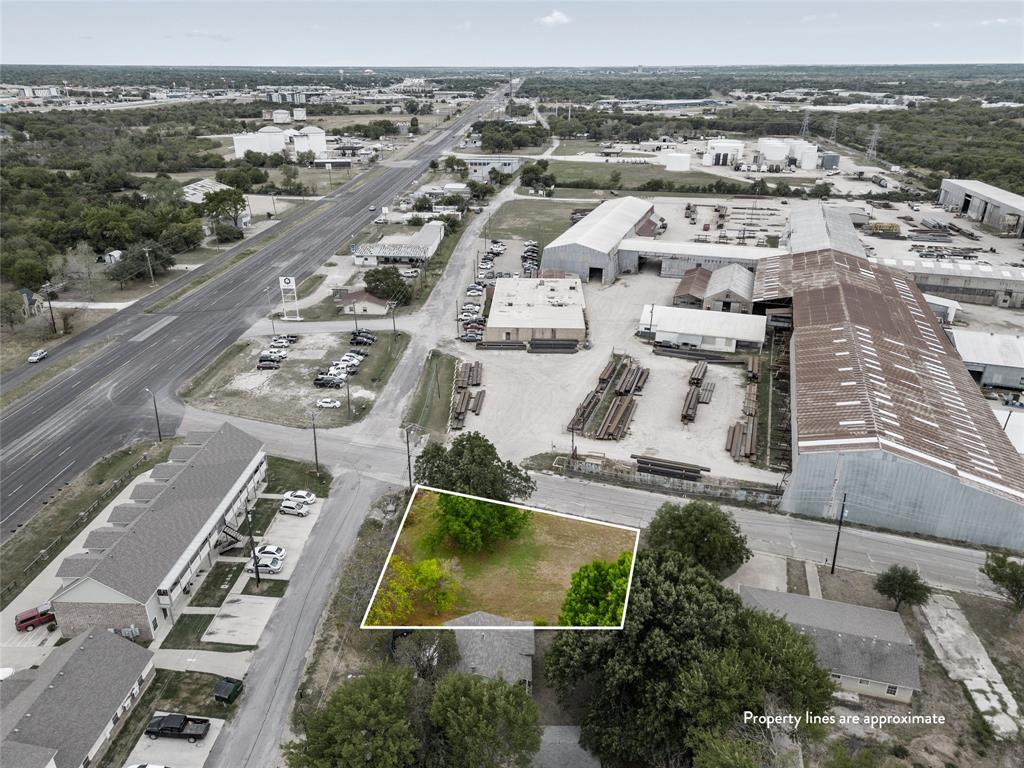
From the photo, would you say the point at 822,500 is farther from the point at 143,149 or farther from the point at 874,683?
the point at 143,149

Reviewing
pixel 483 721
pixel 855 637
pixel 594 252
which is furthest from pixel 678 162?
pixel 483 721

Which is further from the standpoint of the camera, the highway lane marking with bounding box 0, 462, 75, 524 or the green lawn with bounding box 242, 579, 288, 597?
the highway lane marking with bounding box 0, 462, 75, 524

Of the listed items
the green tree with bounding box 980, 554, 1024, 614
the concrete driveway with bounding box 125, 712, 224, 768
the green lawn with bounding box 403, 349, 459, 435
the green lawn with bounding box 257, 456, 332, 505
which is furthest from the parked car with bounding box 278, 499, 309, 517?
the green tree with bounding box 980, 554, 1024, 614

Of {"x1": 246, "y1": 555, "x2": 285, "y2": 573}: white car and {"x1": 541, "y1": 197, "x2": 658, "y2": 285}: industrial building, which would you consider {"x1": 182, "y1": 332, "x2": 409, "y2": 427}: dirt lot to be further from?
{"x1": 541, "y1": 197, "x2": 658, "y2": 285}: industrial building

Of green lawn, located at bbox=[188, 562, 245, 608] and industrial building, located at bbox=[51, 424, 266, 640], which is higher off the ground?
industrial building, located at bbox=[51, 424, 266, 640]

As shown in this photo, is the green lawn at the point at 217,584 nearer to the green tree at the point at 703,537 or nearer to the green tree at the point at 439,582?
the green tree at the point at 703,537
